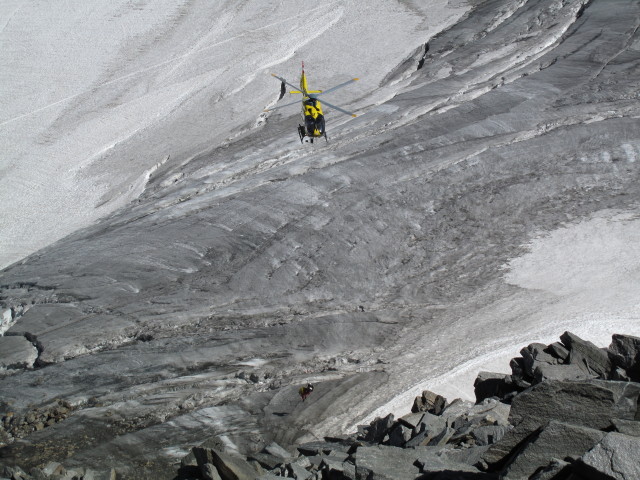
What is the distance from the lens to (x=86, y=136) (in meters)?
20.1

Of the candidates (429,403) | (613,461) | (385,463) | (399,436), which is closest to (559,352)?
(429,403)

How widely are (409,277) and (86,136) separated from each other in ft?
36.5

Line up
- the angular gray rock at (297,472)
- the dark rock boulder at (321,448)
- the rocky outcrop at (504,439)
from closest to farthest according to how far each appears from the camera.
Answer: the rocky outcrop at (504,439)
the angular gray rock at (297,472)
the dark rock boulder at (321,448)

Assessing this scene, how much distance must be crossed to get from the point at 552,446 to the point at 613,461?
0.85 meters

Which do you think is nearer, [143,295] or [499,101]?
[143,295]

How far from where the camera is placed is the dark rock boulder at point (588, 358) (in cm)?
893

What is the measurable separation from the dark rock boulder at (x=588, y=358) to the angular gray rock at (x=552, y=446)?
285 centimetres

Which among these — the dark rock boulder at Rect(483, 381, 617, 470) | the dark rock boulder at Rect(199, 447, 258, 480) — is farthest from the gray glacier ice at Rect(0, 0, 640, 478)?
the dark rock boulder at Rect(483, 381, 617, 470)

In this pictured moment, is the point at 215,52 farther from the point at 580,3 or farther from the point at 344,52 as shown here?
the point at 580,3

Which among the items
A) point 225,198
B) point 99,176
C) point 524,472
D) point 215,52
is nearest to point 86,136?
point 99,176

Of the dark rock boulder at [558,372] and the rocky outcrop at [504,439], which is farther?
the dark rock boulder at [558,372]

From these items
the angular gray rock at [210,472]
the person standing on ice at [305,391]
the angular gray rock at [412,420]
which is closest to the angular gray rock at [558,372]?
the angular gray rock at [412,420]

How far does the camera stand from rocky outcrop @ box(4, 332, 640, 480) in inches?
234

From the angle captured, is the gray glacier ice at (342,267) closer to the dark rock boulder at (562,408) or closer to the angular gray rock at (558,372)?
the angular gray rock at (558,372)
